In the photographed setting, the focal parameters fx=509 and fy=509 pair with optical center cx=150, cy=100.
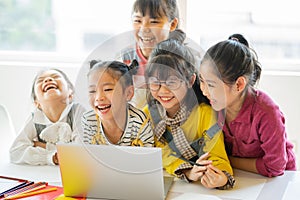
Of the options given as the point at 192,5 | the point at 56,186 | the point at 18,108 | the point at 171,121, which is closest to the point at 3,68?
the point at 18,108

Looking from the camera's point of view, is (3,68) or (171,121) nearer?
(171,121)

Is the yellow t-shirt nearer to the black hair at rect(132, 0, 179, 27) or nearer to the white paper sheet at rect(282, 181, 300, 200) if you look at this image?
the white paper sheet at rect(282, 181, 300, 200)

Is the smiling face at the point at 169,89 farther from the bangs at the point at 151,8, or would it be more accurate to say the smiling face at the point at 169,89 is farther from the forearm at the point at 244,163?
the bangs at the point at 151,8

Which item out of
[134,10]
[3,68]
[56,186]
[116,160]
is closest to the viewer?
[116,160]

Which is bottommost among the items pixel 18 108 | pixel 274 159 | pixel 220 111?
pixel 18 108

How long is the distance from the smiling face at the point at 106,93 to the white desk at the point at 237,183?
288mm

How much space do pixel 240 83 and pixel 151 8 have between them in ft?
1.55

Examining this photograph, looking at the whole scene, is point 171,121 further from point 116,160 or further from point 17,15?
point 17,15

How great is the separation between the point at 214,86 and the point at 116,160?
1.15 ft

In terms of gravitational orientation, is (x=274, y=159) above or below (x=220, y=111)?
below

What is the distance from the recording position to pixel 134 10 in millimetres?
1845

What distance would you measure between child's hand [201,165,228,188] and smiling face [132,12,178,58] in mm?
374

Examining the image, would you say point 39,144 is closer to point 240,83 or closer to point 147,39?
point 147,39

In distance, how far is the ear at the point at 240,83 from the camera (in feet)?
4.92
